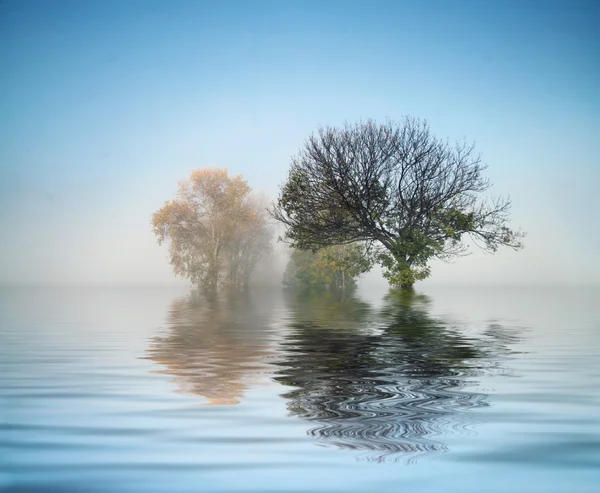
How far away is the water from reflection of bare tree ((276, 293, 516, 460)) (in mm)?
27

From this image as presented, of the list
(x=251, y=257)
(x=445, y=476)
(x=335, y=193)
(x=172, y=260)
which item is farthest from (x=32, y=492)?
(x=251, y=257)

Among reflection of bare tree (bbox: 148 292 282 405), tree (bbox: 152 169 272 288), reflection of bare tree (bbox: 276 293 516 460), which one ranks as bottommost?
reflection of bare tree (bbox: 148 292 282 405)

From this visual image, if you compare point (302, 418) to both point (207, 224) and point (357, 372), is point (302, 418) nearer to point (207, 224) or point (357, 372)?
point (357, 372)

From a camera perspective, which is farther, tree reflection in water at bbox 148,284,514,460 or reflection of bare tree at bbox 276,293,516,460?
tree reflection in water at bbox 148,284,514,460

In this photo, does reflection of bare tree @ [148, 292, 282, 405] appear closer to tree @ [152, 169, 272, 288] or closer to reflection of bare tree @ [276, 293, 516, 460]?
reflection of bare tree @ [276, 293, 516, 460]

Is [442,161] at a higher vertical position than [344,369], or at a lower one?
higher

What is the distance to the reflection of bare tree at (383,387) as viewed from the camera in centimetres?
568

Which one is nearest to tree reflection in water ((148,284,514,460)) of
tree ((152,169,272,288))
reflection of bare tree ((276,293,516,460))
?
reflection of bare tree ((276,293,516,460))

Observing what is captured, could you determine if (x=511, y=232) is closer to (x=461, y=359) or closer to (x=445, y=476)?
(x=461, y=359)

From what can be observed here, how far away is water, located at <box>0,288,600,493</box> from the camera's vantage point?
15.2 feet

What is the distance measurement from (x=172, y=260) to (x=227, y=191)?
9158 millimetres

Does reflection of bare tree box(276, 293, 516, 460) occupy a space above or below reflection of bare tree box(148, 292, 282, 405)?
above

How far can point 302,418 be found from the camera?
6352mm

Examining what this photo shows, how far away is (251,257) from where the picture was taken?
259ft
